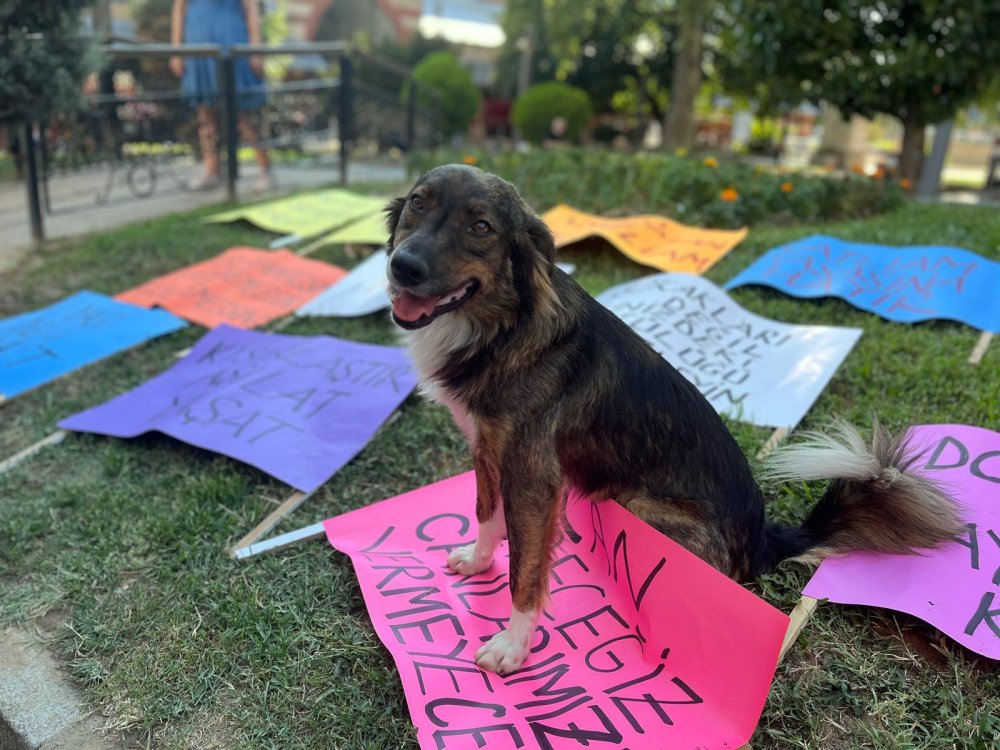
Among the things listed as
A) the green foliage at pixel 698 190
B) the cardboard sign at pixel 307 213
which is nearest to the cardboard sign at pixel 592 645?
the cardboard sign at pixel 307 213

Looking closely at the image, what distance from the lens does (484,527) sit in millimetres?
2746

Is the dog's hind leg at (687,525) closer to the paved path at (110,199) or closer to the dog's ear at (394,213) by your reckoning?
the dog's ear at (394,213)

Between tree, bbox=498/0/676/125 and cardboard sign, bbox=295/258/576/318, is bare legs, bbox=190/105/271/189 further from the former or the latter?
tree, bbox=498/0/676/125

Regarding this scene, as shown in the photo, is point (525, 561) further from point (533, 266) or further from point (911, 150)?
point (911, 150)

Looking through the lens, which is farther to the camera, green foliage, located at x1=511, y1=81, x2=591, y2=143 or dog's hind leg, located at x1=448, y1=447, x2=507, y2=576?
green foliage, located at x1=511, y1=81, x2=591, y2=143

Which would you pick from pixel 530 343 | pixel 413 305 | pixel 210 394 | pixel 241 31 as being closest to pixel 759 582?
pixel 530 343

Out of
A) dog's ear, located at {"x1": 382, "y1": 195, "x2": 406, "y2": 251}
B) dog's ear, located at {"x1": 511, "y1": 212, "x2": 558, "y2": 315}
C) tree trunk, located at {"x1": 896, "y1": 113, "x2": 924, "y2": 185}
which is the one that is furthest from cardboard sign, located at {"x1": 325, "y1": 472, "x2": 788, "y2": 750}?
tree trunk, located at {"x1": 896, "y1": 113, "x2": 924, "y2": 185}

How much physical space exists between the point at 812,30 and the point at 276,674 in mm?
8952

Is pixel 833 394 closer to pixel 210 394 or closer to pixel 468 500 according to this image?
pixel 468 500

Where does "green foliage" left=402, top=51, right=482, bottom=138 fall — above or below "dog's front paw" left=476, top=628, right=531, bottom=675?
above

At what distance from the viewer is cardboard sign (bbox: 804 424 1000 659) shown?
2334mm

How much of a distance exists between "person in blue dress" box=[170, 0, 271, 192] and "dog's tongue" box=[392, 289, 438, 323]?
25.8 feet

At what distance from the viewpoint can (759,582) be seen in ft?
8.63

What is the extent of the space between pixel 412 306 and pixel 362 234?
4753 mm
